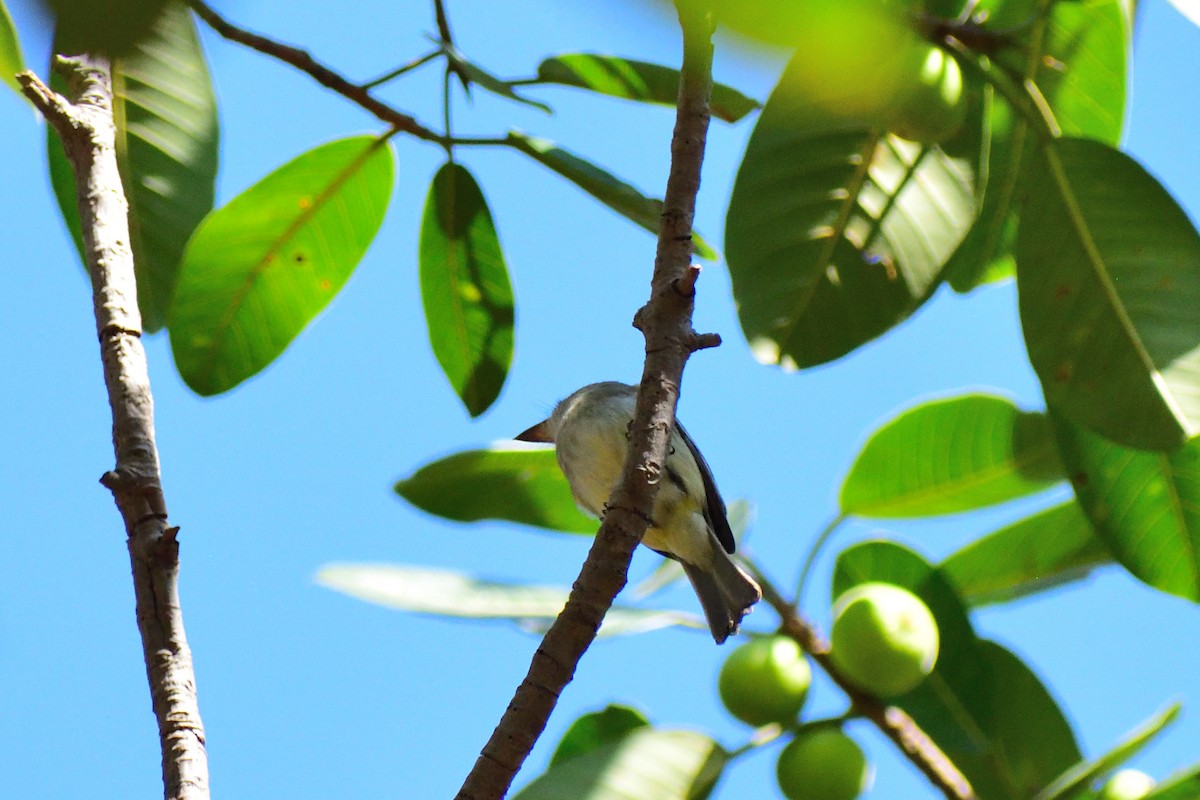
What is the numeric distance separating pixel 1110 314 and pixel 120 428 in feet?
5.40

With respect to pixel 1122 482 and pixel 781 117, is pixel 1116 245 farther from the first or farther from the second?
pixel 781 117

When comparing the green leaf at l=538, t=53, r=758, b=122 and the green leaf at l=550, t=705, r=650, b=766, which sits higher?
the green leaf at l=538, t=53, r=758, b=122

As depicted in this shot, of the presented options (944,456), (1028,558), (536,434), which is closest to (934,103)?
(944,456)

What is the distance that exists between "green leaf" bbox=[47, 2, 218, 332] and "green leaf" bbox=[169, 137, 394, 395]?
0.05m

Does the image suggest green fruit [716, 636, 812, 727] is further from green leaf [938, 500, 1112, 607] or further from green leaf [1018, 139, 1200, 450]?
green leaf [1018, 139, 1200, 450]

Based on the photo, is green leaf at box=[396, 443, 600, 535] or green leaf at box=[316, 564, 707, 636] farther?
green leaf at box=[396, 443, 600, 535]

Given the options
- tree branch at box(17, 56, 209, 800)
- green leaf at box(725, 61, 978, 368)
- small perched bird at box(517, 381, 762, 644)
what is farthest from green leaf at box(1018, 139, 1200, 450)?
tree branch at box(17, 56, 209, 800)

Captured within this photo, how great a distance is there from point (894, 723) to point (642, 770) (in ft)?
1.63

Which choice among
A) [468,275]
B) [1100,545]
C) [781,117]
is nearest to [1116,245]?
[781,117]

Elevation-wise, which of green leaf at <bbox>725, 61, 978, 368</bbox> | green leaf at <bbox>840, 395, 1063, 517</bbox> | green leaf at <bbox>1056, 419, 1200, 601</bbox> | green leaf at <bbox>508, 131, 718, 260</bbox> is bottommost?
green leaf at <bbox>1056, 419, 1200, 601</bbox>

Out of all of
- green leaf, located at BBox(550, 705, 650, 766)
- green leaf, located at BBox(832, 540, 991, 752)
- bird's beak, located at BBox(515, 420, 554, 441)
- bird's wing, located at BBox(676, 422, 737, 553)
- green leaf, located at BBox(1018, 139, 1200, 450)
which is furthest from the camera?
bird's beak, located at BBox(515, 420, 554, 441)

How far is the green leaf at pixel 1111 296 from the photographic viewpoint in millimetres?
1920

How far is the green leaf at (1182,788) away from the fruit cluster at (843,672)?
0.44 m

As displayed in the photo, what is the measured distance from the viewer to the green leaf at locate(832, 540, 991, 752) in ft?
7.59
